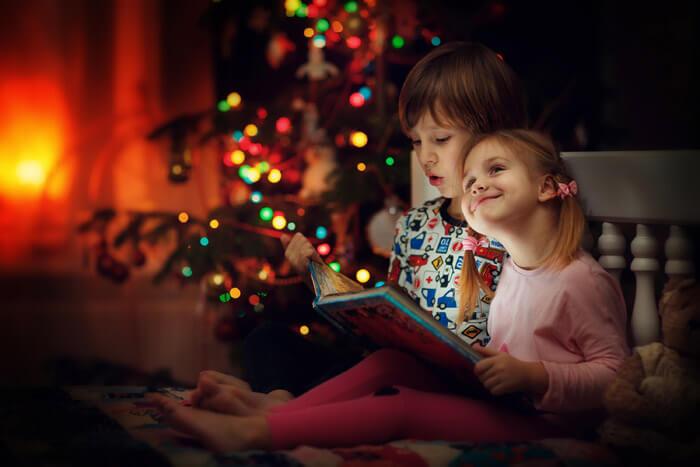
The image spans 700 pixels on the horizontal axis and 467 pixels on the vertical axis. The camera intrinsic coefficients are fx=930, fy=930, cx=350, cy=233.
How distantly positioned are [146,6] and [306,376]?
2.05 m

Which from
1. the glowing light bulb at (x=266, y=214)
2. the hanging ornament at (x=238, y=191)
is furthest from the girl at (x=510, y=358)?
the hanging ornament at (x=238, y=191)

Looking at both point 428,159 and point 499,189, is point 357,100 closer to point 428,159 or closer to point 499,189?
point 428,159

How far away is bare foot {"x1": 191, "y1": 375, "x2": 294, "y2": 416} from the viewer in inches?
36.6

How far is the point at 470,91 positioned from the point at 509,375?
37cm

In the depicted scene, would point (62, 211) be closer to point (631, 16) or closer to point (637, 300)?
point (631, 16)

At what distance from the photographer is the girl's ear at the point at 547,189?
3.24ft

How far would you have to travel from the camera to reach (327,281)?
42.6 inches

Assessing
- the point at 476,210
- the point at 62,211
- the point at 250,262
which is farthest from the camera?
the point at 62,211

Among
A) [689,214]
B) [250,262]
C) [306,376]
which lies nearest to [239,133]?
[250,262]

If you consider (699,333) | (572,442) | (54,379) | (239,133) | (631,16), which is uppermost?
(631,16)

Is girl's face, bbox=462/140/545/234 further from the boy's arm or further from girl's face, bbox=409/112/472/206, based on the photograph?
the boy's arm

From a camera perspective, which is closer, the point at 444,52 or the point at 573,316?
the point at 573,316

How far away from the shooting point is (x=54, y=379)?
97.7 inches

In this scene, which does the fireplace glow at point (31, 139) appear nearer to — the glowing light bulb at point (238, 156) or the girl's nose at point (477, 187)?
the glowing light bulb at point (238, 156)
